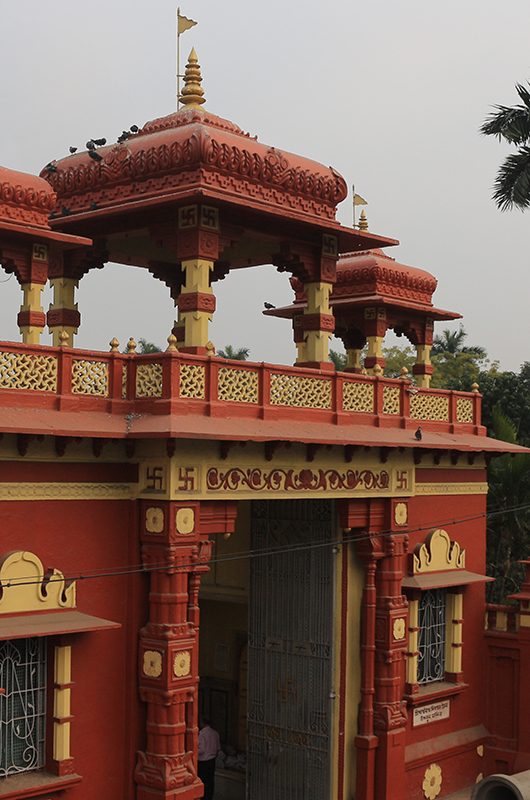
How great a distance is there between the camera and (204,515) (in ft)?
38.0

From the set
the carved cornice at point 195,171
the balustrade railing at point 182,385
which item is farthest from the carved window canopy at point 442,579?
the carved cornice at point 195,171

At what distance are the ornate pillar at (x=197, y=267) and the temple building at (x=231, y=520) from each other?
0.03 metres

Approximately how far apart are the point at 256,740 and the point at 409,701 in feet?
7.21

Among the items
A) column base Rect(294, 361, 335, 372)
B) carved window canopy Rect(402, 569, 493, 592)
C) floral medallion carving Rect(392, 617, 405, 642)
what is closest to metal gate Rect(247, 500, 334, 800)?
floral medallion carving Rect(392, 617, 405, 642)

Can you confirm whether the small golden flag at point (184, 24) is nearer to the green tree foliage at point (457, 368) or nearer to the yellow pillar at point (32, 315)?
the yellow pillar at point (32, 315)

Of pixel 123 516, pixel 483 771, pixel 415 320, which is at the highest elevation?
pixel 415 320

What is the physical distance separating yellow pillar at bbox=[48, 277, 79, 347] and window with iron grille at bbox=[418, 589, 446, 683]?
6.36m

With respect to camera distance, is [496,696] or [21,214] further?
[496,696]

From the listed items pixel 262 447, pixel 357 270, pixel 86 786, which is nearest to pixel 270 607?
pixel 262 447

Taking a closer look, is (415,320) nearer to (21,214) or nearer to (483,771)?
(483,771)

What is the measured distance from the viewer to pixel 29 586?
33.9ft

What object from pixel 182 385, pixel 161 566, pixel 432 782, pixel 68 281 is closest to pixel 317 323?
pixel 182 385

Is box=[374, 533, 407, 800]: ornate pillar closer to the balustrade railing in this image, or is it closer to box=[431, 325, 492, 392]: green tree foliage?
the balustrade railing

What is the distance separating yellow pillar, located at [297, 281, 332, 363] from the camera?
13680 mm
